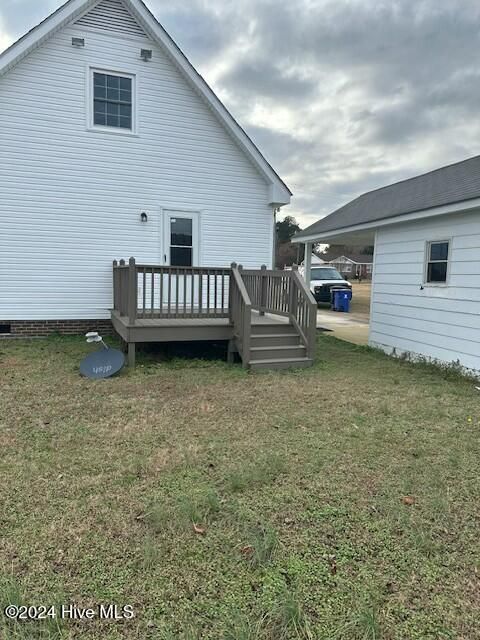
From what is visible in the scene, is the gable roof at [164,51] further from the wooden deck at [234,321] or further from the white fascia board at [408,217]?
the wooden deck at [234,321]

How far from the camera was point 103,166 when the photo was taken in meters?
8.89

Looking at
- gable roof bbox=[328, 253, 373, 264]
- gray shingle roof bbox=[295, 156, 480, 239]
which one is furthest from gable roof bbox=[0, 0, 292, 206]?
gable roof bbox=[328, 253, 373, 264]

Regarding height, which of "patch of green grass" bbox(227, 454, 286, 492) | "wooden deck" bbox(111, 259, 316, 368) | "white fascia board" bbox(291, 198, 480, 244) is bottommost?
"patch of green grass" bbox(227, 454, 286, 492)

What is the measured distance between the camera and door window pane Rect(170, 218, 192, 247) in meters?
9.55

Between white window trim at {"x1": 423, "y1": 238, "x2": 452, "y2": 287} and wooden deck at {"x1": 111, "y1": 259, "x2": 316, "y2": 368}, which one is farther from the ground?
white window trim at {"x1": 423, "y1": 238, "x2": 452, "y2": 287}

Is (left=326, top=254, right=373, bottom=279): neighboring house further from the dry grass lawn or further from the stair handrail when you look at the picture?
the dry grass lawn

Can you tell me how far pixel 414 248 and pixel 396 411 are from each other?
419 cm

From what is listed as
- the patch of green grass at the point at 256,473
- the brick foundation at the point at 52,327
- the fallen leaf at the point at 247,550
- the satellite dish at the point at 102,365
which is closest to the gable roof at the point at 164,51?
the brick foundation at the point at 52,327

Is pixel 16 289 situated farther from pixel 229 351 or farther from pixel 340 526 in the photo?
pixel 340 526

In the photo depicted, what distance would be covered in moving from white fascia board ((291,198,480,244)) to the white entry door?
11.7 ft

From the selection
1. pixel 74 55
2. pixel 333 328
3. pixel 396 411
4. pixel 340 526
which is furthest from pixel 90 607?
pixel 333 328

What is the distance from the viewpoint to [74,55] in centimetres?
848

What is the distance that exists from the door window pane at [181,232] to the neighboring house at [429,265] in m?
3.72

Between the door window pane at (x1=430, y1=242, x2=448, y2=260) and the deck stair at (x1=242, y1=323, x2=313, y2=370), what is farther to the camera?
the door window pane at (x1=430, y1=242, x2=448, y2=260)
